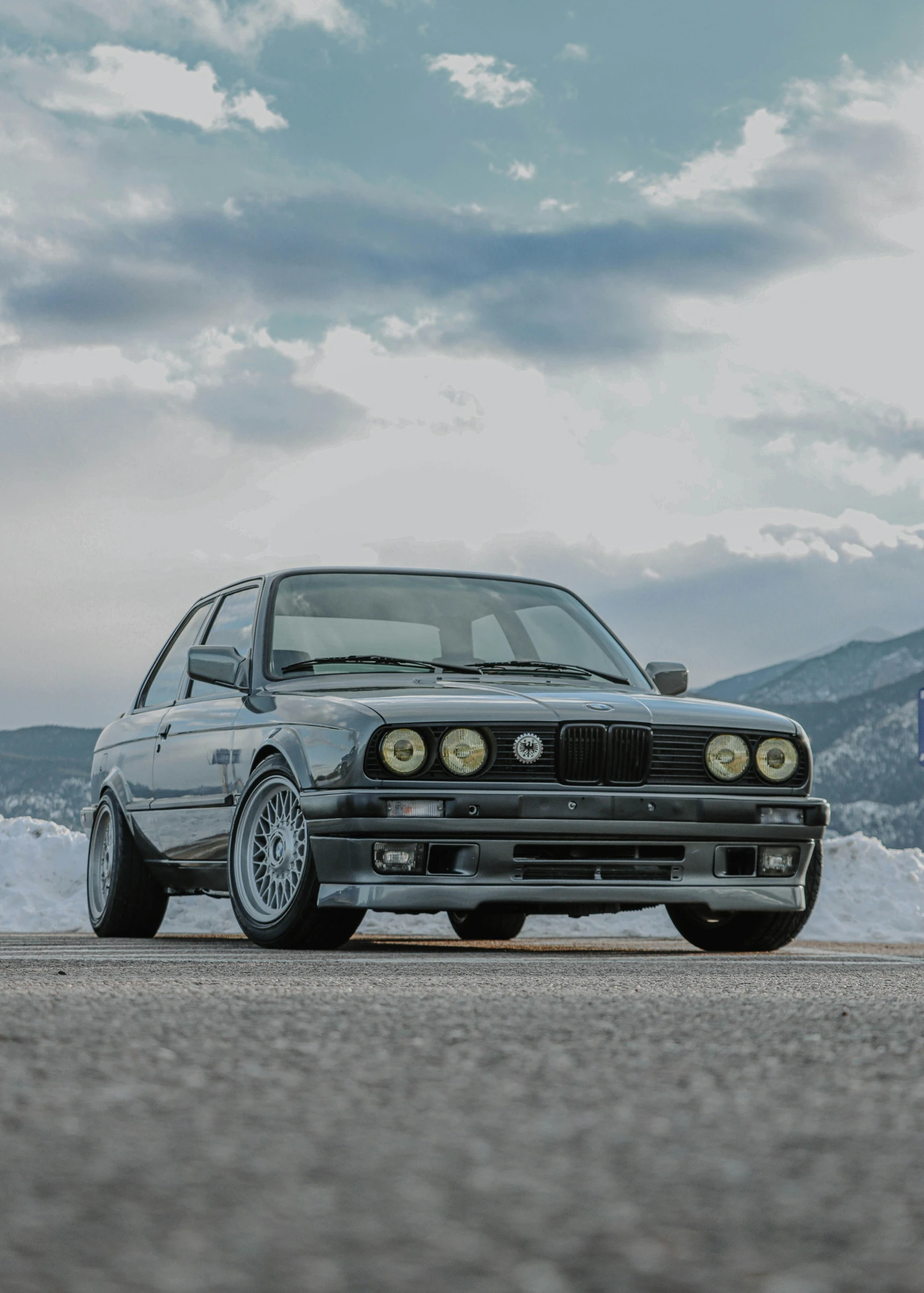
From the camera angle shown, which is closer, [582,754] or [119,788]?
[582,754]

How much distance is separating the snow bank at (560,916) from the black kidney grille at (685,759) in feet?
12.3

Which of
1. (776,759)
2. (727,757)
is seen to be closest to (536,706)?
(727,757)

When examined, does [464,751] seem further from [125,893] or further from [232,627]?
[125,893]

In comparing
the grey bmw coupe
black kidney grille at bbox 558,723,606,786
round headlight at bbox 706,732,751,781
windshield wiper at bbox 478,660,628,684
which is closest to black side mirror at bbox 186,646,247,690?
the grey bmw coupe

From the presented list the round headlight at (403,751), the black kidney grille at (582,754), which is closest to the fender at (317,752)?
the round headlight at (403,751)

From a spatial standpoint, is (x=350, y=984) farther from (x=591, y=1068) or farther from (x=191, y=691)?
(x=191, y=691)

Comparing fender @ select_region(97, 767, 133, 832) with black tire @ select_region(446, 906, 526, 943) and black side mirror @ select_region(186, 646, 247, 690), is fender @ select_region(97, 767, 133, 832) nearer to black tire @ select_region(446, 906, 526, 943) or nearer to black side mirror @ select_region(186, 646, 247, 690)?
black side mirror @ select_region(186, 646, 247, 690)

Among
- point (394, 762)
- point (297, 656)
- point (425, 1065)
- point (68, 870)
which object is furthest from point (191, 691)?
point (425, 1065)

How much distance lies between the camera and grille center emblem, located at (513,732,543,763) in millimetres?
7082

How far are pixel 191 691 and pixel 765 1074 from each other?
21.3 feet

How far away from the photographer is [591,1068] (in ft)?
8.85

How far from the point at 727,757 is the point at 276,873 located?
1.95m

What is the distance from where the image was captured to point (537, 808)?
7.02 m

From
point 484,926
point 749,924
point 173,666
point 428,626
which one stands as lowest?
point 484,926
